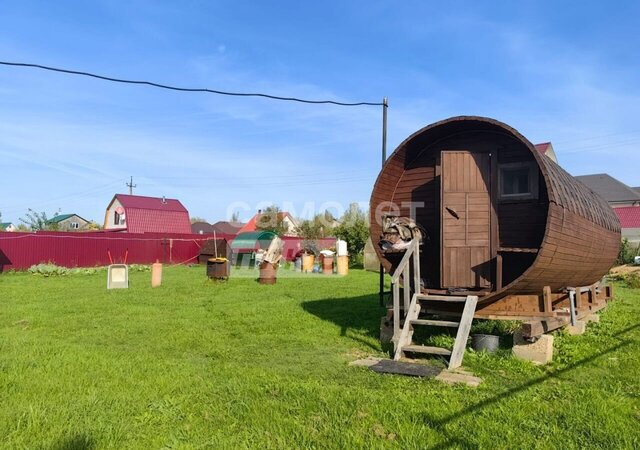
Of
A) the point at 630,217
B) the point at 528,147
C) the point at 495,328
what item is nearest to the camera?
the point at 528,147

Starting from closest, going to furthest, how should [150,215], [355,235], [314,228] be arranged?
[355,235] → [150,215] → [314,228]

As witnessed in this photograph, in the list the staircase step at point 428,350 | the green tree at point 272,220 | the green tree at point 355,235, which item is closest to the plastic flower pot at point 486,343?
the staircase step at point 428,350

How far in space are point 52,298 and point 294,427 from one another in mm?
10446

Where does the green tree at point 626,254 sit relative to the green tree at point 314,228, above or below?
below

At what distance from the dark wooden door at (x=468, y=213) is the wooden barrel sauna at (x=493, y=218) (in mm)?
14

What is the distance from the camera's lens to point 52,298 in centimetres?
1238

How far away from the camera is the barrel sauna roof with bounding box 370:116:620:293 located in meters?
6.48

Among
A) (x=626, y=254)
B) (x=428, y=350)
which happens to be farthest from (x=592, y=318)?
(x=626, y=254)

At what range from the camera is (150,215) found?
41.0 metres

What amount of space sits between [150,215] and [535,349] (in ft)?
126

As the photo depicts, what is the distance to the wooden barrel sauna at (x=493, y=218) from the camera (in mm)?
6852

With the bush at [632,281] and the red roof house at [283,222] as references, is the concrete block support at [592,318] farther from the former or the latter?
the red roof house at [283,222]

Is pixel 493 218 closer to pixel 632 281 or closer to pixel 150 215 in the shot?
pixel 632 281

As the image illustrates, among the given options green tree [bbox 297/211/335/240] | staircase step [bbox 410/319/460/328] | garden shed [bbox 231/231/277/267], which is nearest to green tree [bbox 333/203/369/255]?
garden shed [bbox 231/231/277/267]
